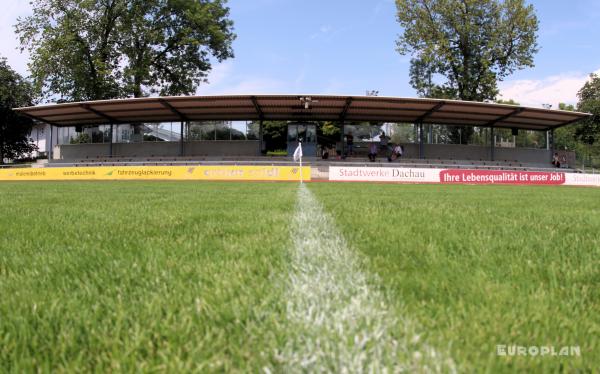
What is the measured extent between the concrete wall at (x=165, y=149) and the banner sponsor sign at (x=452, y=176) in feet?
40.9

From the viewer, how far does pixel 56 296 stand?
177 cm

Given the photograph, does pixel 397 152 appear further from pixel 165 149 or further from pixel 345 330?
pixel 345 330

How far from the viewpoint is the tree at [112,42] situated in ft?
101

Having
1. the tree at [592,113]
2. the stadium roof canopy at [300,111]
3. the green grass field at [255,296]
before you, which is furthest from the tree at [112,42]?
the tree at [592,113]

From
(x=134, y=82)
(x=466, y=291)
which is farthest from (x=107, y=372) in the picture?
(x=134, y=82)

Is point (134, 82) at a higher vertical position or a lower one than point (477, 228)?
higher

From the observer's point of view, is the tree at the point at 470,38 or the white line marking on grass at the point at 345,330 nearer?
the white line marking on grass at the point at 345,330

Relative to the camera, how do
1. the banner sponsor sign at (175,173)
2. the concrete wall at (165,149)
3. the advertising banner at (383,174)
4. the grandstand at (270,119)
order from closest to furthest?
the advertising banner at (383,174)
the banner sponsor sign at (175,173)
the grandstand at (270,119)
the concrete wall at (165,149)

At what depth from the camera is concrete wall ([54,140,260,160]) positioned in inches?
1310

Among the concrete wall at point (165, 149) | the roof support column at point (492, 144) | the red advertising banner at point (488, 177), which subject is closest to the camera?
the red advertising banner at point (488, 177)

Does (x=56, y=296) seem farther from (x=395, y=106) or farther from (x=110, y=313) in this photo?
(x=395, y=106)

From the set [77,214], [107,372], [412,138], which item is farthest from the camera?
[412,138]

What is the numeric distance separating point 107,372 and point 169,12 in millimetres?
38609

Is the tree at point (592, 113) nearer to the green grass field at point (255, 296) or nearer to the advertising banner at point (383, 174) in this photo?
the advertising banner at point (383, 174)
